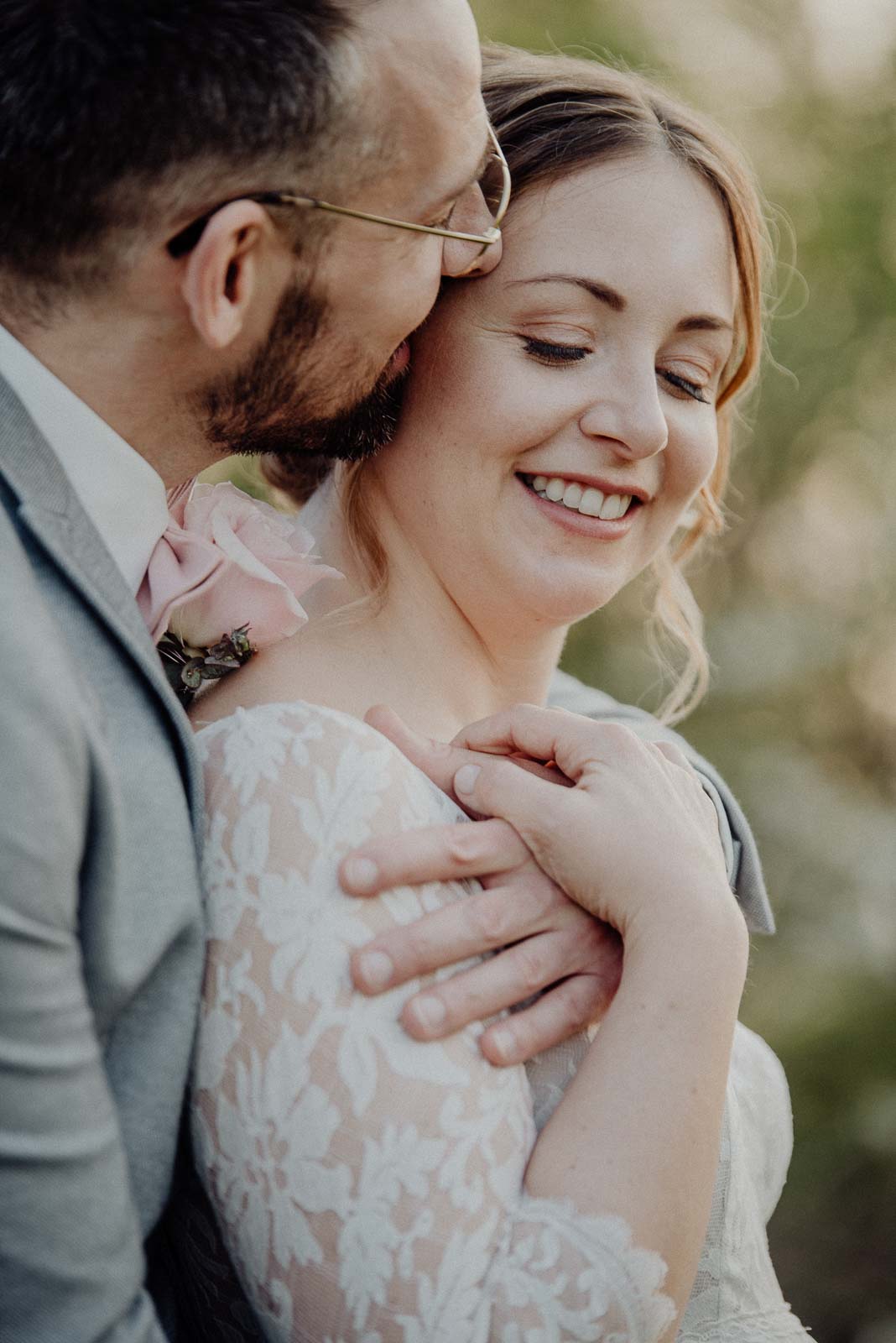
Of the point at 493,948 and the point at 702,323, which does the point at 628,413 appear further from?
the point at 493,948

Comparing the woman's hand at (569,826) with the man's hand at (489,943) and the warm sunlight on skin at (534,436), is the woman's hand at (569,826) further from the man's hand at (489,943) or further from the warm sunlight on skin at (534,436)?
the warm sunlight on skin at (534,436)

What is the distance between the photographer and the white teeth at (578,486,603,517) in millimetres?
2104

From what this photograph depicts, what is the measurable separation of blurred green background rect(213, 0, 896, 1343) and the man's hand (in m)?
3.19

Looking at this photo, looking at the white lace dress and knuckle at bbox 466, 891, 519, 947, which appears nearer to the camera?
the white lace dress

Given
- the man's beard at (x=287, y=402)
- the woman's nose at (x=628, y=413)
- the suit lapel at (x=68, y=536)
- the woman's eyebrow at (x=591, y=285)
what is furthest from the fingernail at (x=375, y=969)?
the woman's eyebrow at (x=591, y=285)

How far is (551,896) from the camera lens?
164 centimetres

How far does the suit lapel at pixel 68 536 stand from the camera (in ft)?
4.39

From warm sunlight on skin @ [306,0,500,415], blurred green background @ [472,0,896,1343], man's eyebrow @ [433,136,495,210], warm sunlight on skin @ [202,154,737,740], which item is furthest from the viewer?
blurred green background @ [472,0,896,1343]

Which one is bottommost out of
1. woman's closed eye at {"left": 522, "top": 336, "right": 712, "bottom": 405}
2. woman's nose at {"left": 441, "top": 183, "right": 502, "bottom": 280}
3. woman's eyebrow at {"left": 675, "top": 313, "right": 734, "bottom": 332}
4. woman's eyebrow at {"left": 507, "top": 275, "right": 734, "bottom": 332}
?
woman's closed eye at {"left": 522, "top": 336, "right": 712, "bottom": 405}

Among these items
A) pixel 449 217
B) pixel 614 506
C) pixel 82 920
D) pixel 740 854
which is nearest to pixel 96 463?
pixel 82 920

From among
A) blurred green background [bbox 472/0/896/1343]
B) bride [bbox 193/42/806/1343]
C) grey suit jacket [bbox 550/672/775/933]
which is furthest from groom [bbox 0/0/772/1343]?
blurred green background [bbox 472/0/896/1343]

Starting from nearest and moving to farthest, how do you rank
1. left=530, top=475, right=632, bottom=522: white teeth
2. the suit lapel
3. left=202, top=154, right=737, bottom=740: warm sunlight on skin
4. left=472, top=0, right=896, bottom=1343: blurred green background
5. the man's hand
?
1. the suit lapel
2. the man's hand
3. left=202, top=154, right=737, bottom=740: warm sunlight on skin
4. left=530, top=475, right=632, bottom=522: white teeth
5. left=472, top=0, right=896, bottom=1343: blurred green background

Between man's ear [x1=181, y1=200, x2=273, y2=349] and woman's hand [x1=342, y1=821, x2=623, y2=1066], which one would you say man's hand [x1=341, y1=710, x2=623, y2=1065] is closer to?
woman's hand [x1=342, y1=821, x2=623, y2=1066]

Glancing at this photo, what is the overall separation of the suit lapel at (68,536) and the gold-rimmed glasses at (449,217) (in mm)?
326
